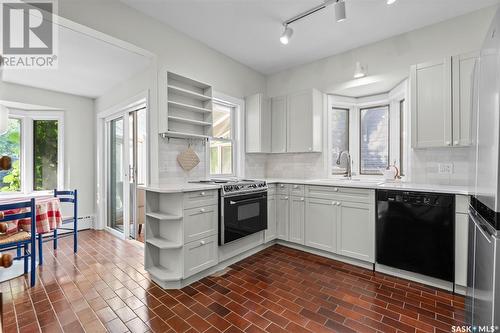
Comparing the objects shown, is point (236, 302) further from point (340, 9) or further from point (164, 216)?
point (340, 9)

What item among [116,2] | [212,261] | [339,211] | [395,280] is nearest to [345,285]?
[395,280]

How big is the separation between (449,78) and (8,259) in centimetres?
369

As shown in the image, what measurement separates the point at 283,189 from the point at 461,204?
1969 mm

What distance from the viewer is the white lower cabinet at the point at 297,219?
3.31m

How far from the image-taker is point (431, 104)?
2.67 metres

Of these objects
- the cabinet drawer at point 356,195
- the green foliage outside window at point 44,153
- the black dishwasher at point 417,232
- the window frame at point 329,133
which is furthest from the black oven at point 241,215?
the green foliage outside window at point 44,153

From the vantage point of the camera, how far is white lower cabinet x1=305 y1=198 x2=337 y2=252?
302 centimetres

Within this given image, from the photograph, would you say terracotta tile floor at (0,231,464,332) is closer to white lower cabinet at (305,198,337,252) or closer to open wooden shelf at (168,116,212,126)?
white lower cabinet at (305,198,337,252)

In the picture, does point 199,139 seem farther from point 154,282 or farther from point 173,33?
point 154,282

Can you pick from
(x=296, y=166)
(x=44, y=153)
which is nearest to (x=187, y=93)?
(x=296, y=166)

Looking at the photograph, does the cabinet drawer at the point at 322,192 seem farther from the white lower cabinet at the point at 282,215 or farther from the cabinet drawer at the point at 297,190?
the white lower cabinet at the point at 282,215

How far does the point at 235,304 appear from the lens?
211 cm

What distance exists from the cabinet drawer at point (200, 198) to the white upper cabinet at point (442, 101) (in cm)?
240

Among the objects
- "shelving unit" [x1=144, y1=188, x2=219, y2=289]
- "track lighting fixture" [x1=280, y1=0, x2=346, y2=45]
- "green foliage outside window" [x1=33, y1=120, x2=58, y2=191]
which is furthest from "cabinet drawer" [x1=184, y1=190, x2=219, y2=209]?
"green foliage outside window" [x1=33, y1=120, x2=58, y2=191]
